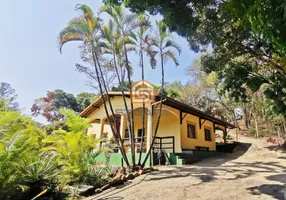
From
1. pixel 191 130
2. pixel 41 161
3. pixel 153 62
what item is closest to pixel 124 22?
pixel 153 62

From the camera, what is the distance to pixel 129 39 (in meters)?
10.1

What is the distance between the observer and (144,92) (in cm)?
1287

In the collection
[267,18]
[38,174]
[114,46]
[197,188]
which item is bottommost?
[197,188]

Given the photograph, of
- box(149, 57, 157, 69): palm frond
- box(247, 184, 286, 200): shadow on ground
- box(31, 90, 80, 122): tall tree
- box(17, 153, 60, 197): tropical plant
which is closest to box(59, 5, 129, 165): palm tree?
box(149, 57, 157, 69): palm frond

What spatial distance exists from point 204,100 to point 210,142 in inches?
441

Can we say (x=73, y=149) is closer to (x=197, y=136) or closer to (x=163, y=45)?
(x=163, y=45)

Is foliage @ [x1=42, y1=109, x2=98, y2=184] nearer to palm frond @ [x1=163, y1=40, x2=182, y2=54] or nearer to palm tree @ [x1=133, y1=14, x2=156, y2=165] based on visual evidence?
palm tree @ [x1=133, y1=14, x2=156, y2=165]

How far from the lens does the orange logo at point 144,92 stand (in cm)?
1269

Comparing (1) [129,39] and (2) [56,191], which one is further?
(1) [129,39]

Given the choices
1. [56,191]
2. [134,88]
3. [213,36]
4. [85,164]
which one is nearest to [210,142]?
[134,88]

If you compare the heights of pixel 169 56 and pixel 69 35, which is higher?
pixel 69 35

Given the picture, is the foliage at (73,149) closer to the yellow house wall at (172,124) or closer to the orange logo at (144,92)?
the orange logo at (144,92)

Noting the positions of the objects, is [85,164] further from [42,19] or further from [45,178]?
[42,19]

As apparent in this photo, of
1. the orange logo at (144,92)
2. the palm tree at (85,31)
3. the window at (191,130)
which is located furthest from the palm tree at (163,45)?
the window at (191,130)
